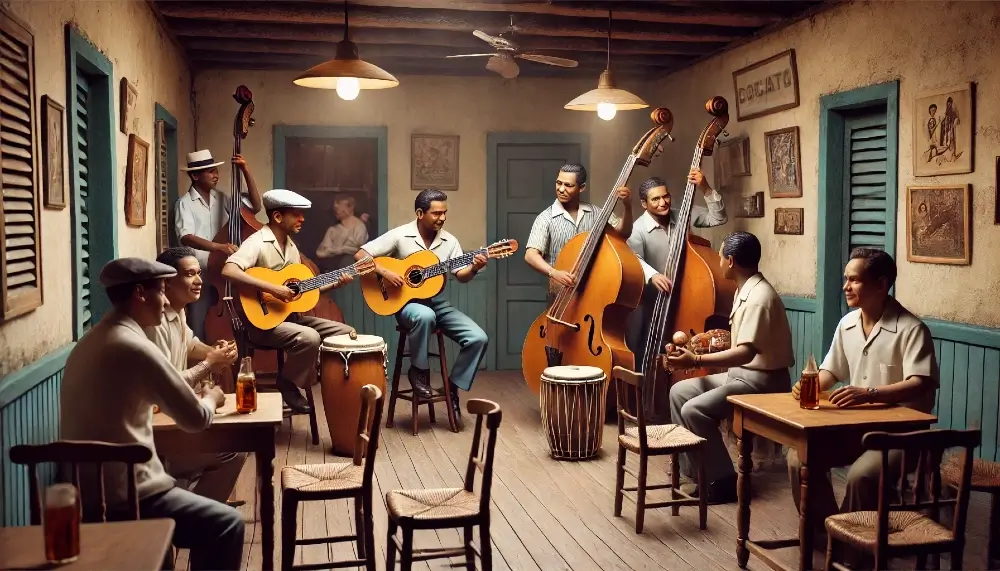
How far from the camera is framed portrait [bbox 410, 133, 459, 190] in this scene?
8.37 m

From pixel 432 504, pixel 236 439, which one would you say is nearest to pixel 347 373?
pixel 236 439

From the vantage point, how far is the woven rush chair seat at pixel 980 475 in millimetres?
3521

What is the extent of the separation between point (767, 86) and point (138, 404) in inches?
195

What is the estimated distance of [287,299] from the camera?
5.75m

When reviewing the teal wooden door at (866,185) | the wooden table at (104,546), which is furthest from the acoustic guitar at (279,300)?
the wooden table at (104,546)

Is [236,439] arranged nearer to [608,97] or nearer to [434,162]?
[608,97]

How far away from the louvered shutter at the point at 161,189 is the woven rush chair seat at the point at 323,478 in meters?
3.08

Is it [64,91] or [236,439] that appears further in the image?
[64,91]

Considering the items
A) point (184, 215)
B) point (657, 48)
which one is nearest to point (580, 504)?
point (184, 215)

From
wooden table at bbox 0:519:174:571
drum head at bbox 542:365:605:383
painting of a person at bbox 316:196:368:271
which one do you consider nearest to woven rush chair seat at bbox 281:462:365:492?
wooden table at bbox 0:519:174:571

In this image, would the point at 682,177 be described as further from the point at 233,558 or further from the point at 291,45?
the point at 233,558

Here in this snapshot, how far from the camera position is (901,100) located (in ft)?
16.9

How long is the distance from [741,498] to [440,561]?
128cm

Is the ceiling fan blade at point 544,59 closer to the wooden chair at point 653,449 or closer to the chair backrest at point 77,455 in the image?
the wooden chair at point 653,449
